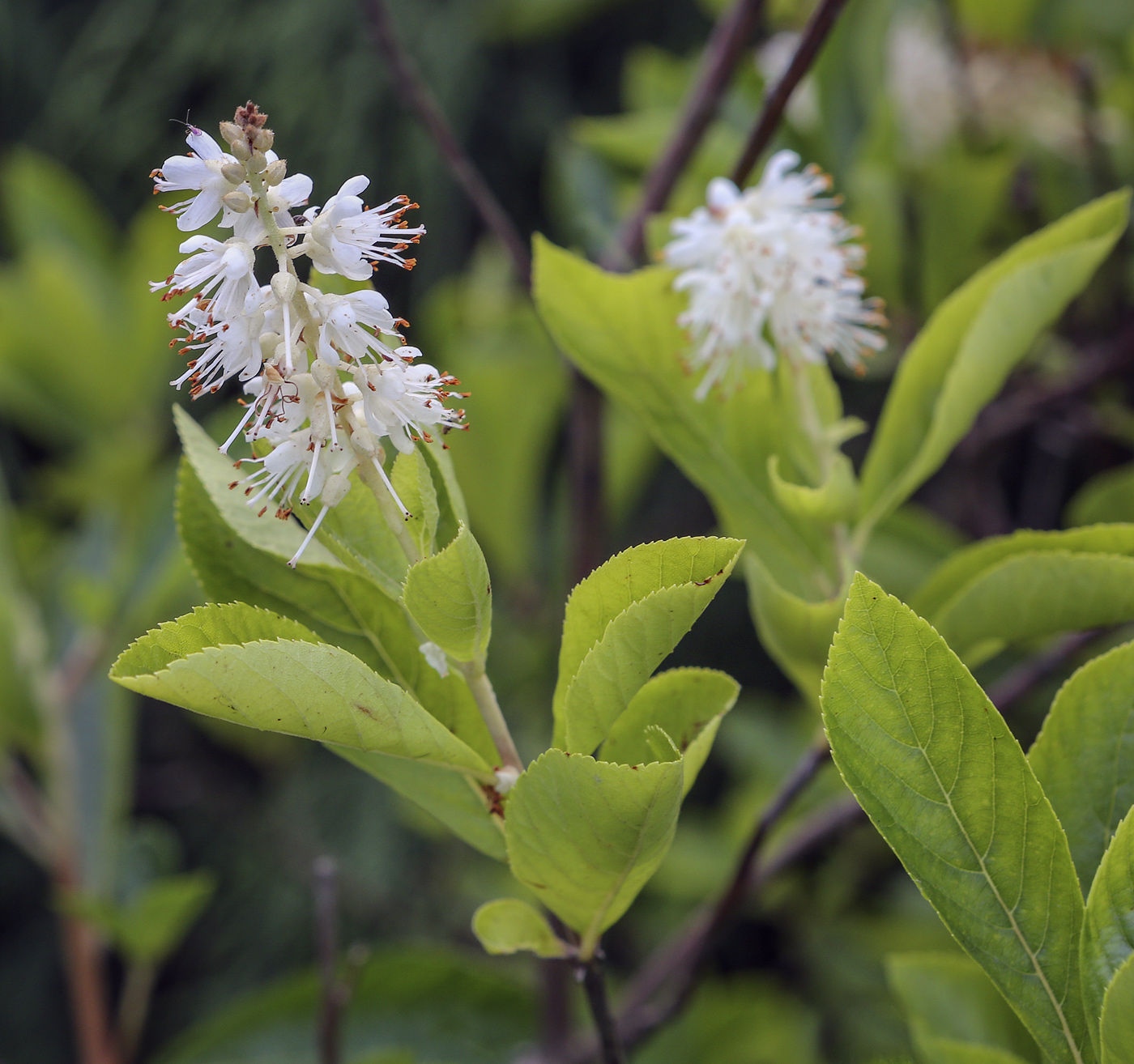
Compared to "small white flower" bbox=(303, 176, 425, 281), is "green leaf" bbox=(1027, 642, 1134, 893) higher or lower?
lower

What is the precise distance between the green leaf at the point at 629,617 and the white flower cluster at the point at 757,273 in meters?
0.24

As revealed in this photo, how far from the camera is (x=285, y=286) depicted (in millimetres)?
438

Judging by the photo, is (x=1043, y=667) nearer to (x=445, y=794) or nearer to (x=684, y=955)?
(x=684, y=955)

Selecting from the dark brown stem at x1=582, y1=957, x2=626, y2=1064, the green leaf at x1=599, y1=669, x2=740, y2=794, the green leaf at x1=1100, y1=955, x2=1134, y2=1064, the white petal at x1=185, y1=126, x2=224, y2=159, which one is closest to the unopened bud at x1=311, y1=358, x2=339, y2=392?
the white petal at x1=185, y1=126, x2=224, y2=159

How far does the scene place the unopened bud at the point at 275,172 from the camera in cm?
45

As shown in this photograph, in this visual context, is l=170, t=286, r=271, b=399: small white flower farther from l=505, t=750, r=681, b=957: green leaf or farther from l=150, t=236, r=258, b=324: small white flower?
l=505, t=750, r=681, b=957: green leaf

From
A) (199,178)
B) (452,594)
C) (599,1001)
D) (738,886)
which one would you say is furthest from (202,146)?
(738,886)

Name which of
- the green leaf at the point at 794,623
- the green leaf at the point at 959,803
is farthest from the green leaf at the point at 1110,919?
the green leaf at the point at 794,623

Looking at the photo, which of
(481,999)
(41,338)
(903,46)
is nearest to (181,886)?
(481,999)

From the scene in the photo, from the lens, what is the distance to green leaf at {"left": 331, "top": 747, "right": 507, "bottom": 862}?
521 mm

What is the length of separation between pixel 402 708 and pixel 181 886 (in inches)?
22.1

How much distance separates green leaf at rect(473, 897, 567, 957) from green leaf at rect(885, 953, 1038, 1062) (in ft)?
0.92

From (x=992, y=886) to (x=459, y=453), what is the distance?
1.07 metres

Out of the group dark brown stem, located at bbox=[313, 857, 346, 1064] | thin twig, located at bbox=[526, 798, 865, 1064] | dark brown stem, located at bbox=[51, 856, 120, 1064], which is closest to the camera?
dark brown stem, located at bbox=[313, 857, 346, 1064]
